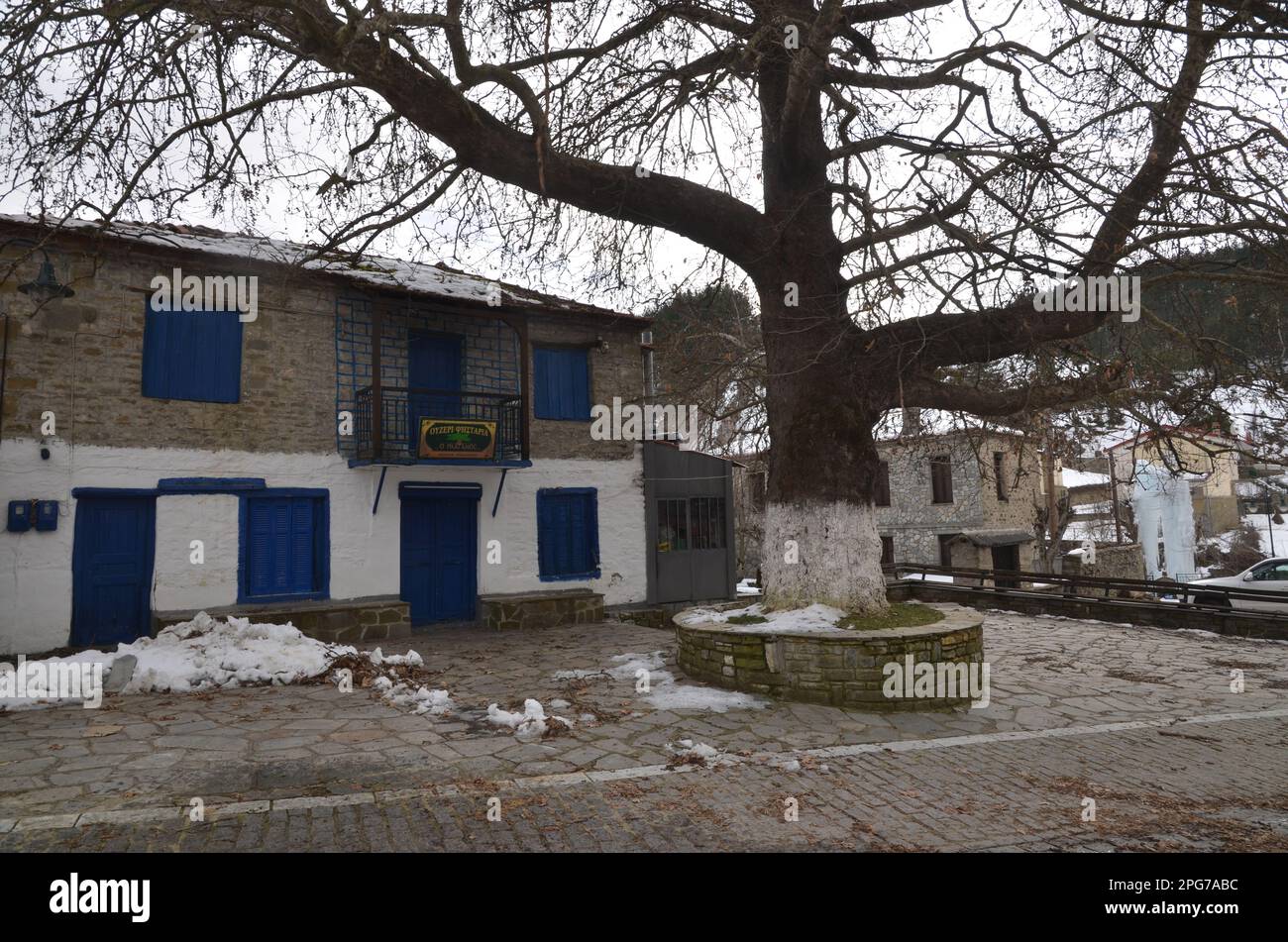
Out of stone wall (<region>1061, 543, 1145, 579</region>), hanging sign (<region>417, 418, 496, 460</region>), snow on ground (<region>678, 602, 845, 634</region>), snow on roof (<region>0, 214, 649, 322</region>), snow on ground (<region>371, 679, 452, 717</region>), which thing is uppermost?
snow on roof (<region>0, 214, 649, 322</region>)

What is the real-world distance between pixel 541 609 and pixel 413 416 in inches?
156

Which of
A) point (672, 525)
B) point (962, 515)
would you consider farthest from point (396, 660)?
point (962, 515)

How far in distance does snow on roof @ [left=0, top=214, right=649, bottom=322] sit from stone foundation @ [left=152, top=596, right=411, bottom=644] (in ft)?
15.9

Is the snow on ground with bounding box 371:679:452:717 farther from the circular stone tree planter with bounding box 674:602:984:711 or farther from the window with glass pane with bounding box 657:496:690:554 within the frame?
the window with glass pane with bounding box 657:496:690:554

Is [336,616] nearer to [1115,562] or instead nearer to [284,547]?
[284,547]

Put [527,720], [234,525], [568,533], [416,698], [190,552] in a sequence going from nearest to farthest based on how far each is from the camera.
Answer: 1. [527,720]
2. [416,698]
3. [190,552]
4. [234,525]
5. [568,533]

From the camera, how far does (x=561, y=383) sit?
552 inches

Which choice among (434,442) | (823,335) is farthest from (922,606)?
(434,442)

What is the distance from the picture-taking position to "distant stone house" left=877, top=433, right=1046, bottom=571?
29016 millimetres

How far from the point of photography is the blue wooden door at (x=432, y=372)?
1249cm

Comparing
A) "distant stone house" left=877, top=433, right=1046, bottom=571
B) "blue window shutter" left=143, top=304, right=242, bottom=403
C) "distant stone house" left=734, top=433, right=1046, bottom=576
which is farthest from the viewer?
"distant stone house" left=877, top=433, right=1046, bottom=571

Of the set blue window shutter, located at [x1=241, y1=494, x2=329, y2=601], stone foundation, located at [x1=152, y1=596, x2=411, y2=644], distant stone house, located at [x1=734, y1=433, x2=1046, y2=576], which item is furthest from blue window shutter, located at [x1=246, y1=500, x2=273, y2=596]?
distant stone house, located at [x1=734, y1=433, x2=1046, y2=576]

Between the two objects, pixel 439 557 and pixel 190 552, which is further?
pixel 439 557

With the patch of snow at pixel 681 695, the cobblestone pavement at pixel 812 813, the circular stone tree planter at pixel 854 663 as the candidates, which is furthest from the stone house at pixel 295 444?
the cobblestone pavement at pixel 812 813
